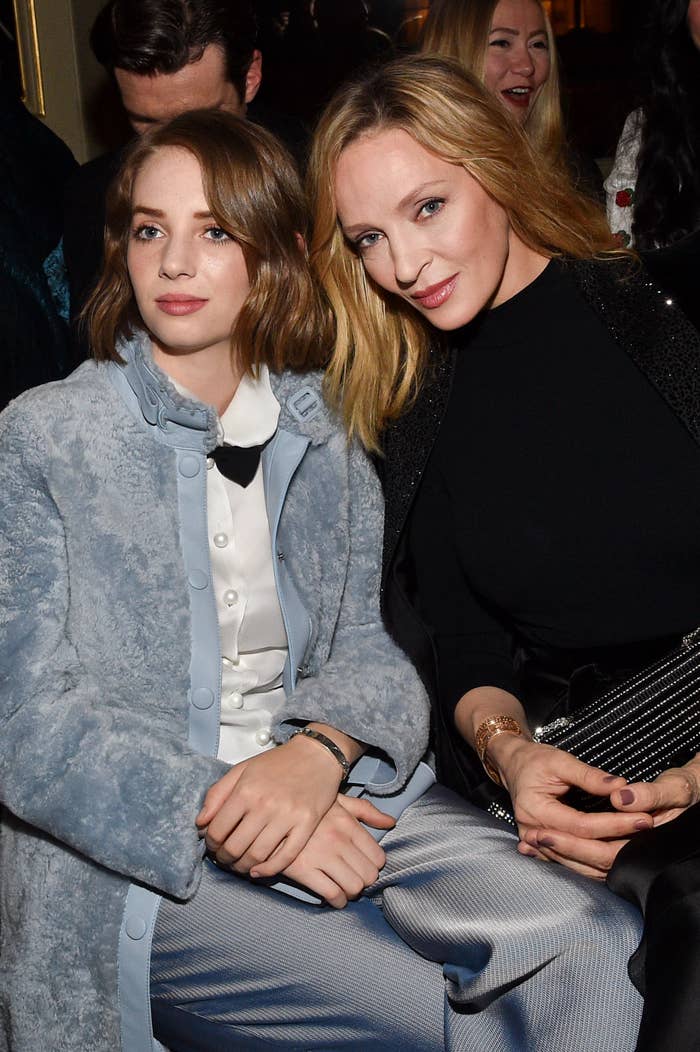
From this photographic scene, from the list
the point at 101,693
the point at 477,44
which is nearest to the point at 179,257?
the point at 101,693

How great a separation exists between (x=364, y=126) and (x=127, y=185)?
368 millimetres

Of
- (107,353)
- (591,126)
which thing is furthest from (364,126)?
(591,126)

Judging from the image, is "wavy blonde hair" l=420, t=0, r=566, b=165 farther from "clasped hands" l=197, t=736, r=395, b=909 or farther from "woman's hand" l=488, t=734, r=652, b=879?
"clasped hands" l=197, t=736, r=395, b=909

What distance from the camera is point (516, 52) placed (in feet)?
10.4

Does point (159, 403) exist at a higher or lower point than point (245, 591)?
higher

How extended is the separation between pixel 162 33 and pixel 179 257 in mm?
1219

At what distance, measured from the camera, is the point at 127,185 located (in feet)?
5.75

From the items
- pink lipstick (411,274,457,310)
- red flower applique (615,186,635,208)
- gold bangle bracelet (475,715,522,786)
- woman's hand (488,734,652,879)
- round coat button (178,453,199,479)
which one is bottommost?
gold bangle bracelet (475,715,522,786)

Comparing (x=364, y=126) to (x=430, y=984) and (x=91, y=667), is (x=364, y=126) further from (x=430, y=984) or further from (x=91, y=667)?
(x=430, y=984)

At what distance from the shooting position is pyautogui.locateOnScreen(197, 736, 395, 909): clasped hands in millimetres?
1541

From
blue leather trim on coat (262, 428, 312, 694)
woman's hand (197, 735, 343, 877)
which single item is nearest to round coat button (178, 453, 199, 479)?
blue leather trim on coat (262, 428, 312, 694)

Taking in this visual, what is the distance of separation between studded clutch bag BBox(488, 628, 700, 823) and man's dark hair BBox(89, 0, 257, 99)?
5.80 ft

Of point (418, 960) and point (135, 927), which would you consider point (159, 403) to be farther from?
point (418, 960)

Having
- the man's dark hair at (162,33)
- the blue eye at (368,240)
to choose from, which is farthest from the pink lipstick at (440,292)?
the man's dark hair at (162,33)
